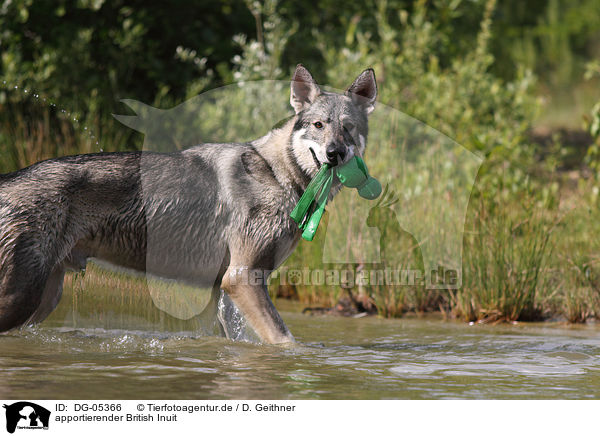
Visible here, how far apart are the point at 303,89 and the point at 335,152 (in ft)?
2.25

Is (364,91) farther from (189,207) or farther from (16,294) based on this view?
(16,294)

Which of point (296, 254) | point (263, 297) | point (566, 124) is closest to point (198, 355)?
point (263, 297)

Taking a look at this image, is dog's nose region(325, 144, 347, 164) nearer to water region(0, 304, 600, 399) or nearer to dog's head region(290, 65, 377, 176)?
dog's head region(290, 65, 377, 176)

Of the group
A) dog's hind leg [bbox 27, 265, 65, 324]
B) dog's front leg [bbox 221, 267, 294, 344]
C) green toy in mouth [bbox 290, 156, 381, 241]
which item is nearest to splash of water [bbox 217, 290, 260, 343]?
dog's front leg [bbox 221, 267, 294, 344]

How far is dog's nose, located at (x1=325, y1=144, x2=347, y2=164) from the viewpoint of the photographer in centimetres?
514

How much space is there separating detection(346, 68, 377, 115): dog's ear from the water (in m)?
1.80

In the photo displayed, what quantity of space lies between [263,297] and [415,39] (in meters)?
8.45

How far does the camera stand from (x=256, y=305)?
5.30 m

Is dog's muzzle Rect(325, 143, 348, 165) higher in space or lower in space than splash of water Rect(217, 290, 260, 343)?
higher

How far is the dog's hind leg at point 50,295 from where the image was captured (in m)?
5.40

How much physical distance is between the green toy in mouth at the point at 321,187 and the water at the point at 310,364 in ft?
2.94
